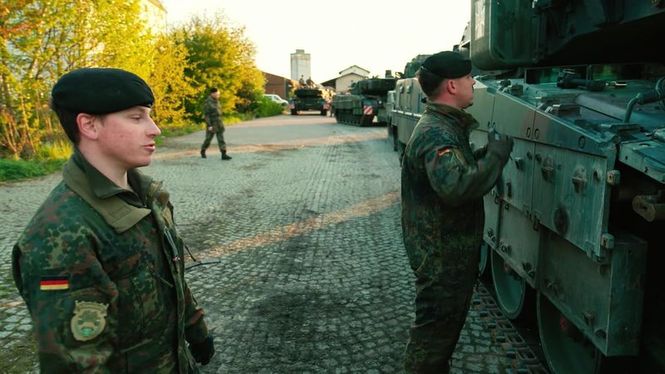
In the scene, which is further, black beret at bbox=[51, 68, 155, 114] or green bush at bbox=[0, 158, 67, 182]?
green bush at bbox=[0, 158, 67, 182]

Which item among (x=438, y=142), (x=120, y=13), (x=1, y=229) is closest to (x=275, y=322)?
(x=438, y=142)

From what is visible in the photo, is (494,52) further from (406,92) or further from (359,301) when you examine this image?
(406,92)

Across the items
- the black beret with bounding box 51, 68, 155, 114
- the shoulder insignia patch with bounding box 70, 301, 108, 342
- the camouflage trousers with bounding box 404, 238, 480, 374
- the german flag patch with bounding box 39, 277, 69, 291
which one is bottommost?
the camouflage trousers with bounding box 404, 238, 480, 374

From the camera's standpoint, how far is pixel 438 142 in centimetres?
244

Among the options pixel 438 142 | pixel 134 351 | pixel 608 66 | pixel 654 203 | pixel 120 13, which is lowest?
pixel 134 351

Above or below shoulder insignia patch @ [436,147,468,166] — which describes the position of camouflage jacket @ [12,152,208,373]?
below

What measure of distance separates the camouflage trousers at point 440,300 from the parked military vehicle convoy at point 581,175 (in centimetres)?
49

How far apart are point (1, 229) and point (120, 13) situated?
23.6 ft

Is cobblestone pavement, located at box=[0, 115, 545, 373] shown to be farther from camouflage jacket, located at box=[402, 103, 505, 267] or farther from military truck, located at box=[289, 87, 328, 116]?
military truck, located at box=[289, 87, 328, 116]

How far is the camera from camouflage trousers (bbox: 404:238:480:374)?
2555 millimetres

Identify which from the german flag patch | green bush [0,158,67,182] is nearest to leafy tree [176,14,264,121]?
green bush [0,158,67,182]

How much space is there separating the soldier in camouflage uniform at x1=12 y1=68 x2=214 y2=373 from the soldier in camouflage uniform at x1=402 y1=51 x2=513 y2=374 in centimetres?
122

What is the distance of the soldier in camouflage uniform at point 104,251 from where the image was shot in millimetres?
1355

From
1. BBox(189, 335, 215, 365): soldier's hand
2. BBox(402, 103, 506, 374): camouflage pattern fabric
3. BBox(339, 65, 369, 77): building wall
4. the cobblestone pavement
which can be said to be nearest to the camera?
BBox(189, 335, 215, 365): soldier's hand
